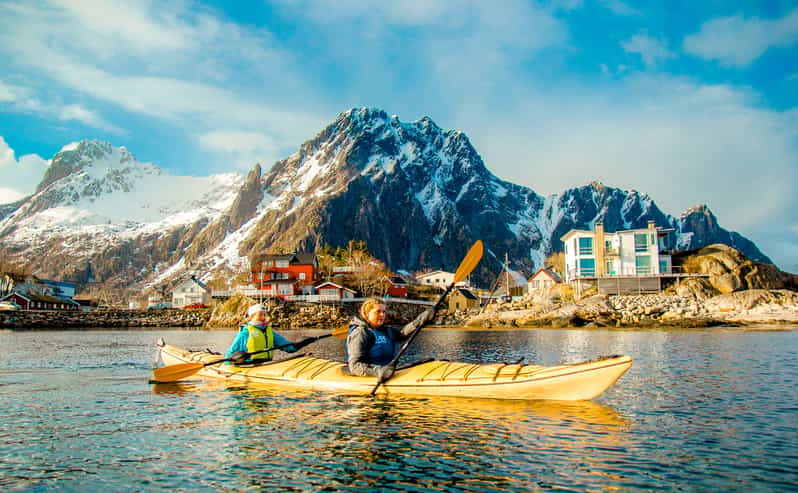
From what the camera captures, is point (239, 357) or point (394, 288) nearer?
point (239, 357)

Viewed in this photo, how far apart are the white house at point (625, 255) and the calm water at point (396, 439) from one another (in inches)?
2025

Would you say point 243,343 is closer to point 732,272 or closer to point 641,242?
point 641,242

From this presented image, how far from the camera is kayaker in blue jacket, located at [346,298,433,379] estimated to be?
43.9 feet

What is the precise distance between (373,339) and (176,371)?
7.32 meters

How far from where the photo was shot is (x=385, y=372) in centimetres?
1352

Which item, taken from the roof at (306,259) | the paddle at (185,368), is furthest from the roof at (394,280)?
the paddle at (185,368)

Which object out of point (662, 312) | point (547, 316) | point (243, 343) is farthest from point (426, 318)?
point (662, 312)

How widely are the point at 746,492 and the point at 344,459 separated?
5807 mm

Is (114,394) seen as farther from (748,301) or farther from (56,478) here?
(748,301)

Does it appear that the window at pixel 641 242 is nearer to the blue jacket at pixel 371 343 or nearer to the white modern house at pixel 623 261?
the white modern house at pixel 623 261

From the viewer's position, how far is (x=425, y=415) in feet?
39.8

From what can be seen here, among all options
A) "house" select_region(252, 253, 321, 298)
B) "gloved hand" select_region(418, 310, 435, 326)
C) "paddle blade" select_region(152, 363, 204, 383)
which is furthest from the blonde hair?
"house" select_region(252, 253, 321, 298)

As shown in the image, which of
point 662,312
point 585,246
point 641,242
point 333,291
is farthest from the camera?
point 333,291

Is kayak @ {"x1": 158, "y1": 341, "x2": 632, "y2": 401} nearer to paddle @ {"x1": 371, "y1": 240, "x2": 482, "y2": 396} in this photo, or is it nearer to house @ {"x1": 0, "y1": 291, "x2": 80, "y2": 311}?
paddle @ {"x1": 371, "y1": 240, "x2": 482, "y2": 396}
